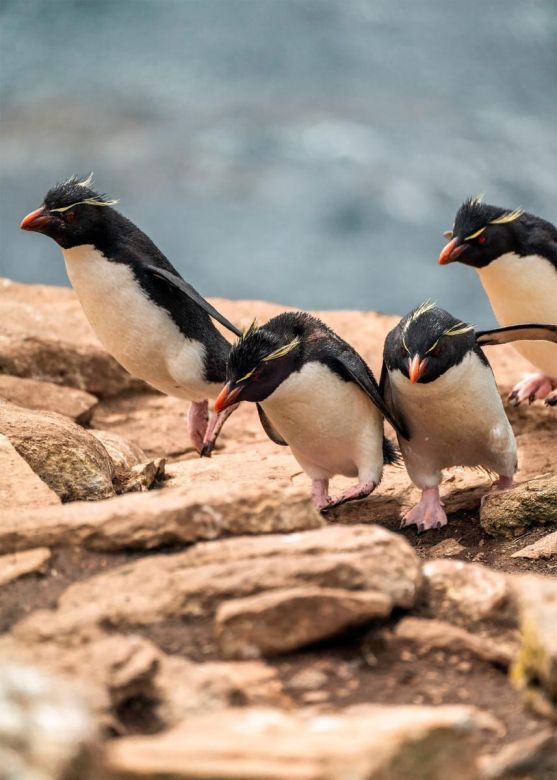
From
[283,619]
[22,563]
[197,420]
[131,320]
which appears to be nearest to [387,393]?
[197,420]

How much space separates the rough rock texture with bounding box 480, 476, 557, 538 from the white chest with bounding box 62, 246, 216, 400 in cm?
162

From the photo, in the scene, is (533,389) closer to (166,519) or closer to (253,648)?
(166,519)

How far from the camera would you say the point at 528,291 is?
641cm

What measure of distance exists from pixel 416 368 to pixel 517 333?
0.94 meters

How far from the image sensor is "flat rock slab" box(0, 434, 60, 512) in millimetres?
3926

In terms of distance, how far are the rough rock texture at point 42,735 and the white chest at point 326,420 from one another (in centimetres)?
274

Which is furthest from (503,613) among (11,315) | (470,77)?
(470,77)

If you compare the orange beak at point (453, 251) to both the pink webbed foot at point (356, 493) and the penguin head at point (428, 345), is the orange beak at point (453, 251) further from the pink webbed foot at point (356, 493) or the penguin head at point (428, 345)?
the pink webbed foot at point (356, 493)

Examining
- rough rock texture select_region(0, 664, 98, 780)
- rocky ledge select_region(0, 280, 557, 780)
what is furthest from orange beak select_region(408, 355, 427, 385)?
rough rock texture select_region(0, 664, 98, 780)

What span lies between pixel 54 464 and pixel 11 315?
9.55 feet

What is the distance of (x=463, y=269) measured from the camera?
1552cm

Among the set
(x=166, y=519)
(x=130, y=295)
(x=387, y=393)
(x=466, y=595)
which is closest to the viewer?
(x=466, y=595)

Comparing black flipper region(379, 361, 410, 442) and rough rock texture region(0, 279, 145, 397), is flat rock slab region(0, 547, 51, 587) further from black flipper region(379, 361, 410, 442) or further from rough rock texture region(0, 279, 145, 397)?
rough rock texture region(0, 279, 145, 397)

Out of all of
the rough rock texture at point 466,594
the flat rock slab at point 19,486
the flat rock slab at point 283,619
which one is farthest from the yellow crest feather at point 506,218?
the flat rock slab at point 283,619
